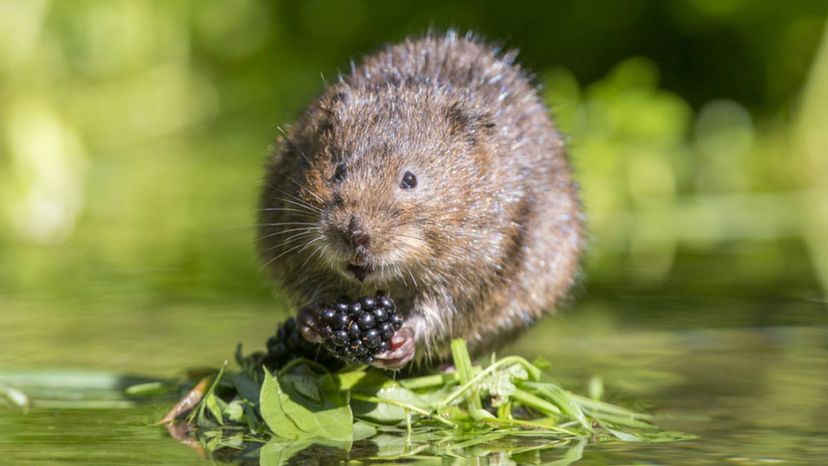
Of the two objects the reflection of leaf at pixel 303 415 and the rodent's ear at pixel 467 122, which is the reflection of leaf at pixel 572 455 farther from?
the rodent's ear at pixel 467 122

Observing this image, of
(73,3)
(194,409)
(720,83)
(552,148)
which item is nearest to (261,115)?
(73,3)

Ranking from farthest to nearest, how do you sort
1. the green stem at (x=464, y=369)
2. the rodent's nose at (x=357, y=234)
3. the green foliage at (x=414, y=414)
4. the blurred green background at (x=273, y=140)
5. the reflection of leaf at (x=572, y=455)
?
the blurred green background at (x=273, y=140)
the green stem at (x=464, y=369)
the rodent's nose at (x=357, y=234)
the green foliage at (x=414, y=414)
the reflection of leaf at (x=572, y=455)

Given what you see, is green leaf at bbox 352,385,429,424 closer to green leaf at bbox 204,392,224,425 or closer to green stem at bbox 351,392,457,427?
green stem at bbox 351,392,457,427

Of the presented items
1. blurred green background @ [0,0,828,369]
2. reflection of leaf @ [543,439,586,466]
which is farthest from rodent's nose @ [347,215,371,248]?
blurred green background @ [0,0,828,369]

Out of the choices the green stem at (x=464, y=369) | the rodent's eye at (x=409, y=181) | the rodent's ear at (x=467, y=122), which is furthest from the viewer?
the rodent's ear at (x=467, y=122)

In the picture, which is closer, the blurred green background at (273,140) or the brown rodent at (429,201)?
the brown rodent at (429,201)

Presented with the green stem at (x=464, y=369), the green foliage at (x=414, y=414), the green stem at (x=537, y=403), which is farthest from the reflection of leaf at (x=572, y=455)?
the green stem at (x=464, y=369)

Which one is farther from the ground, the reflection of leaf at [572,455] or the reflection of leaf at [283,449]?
the reflection of leaf at [283,449]
